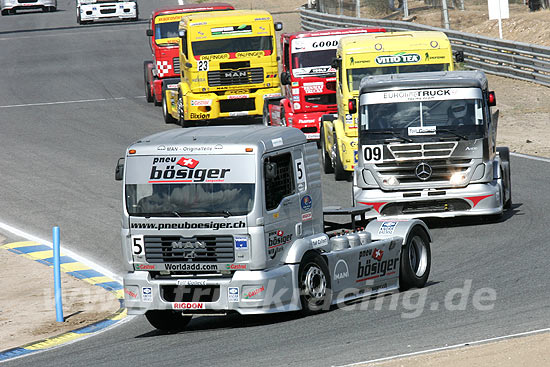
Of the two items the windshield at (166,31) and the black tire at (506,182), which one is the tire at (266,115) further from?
the black tire at (506,182)

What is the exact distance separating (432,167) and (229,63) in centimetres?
1206

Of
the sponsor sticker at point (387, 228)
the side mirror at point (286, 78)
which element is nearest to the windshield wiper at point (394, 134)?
the sponsor sticker at point (387, 228)

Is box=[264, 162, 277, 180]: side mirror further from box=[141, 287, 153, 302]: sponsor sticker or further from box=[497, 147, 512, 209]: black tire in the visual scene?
box=[497, 147, 512, 209]: black tire

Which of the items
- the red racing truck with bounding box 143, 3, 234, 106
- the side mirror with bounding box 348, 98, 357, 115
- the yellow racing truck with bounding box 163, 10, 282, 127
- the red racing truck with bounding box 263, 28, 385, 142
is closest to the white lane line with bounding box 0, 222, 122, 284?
the side mirror with bounding box 348, 98, 357, 115

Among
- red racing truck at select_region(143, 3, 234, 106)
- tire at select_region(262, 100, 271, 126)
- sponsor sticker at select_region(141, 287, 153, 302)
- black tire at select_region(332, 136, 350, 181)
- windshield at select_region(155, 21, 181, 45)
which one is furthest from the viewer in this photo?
windshield at select_region(155, 21, 181, 45)

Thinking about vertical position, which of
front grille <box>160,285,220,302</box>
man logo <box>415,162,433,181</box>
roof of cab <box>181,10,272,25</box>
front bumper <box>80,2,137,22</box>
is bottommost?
front grille <box>160,285,220,302</box>

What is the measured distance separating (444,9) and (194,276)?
24.7m

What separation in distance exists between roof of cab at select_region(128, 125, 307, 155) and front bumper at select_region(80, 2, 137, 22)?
1683 inches

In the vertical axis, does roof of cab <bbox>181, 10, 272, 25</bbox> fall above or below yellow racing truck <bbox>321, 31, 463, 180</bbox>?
above

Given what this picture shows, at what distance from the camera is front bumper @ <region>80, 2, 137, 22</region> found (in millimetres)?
53969

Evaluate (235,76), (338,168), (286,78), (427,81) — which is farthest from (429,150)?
(235,76)

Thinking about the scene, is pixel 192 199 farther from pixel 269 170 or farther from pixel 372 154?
pixel 372 154

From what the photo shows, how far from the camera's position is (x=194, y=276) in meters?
11.7

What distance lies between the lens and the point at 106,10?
5453cm
